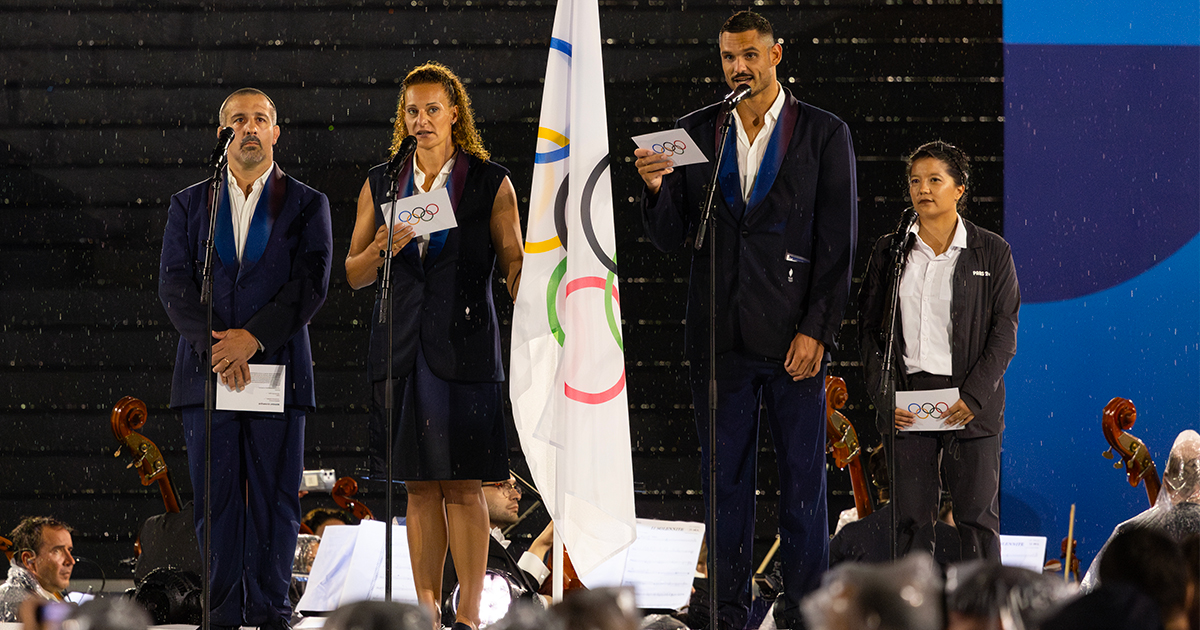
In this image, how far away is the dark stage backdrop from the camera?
5141 mm

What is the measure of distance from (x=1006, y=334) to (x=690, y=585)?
1.33 meters

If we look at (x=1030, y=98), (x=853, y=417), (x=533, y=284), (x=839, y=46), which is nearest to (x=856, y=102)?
(x=839, y=46)

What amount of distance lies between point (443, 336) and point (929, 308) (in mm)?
1420

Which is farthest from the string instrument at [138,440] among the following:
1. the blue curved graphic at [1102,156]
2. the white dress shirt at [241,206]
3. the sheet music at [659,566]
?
the blue curved graphic at [1102,156]

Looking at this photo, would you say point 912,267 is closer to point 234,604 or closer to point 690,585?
point 690,585

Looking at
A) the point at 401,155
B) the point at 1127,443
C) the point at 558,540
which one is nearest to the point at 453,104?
the point at 401,155

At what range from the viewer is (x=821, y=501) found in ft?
10.2

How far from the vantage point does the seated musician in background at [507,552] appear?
12.5ft

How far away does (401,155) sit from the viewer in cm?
313

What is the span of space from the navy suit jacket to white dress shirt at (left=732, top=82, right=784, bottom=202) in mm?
28

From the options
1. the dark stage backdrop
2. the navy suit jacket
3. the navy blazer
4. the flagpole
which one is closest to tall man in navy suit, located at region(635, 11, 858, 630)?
the navy suit jacket

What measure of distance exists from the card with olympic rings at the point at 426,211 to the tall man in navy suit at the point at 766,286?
55 centimetres

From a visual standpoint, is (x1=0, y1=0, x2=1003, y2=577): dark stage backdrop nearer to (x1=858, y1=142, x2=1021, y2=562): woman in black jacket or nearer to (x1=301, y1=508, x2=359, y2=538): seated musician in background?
(x1=301, y1=508, x2=359, y2=538): seated musician in background

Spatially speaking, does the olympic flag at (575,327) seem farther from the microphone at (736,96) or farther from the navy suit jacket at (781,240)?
the microphone at (736,96)
